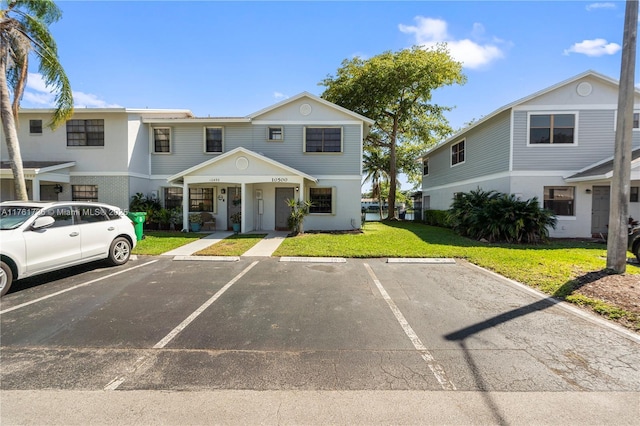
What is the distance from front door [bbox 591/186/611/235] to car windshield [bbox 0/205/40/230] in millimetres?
19944

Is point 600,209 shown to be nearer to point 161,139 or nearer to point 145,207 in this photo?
point 145,207

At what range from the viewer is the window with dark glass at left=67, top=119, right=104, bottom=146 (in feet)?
50.7

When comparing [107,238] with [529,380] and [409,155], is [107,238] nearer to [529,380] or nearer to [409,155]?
[529,380]

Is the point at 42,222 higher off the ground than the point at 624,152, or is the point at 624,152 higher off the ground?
the point at 624,152

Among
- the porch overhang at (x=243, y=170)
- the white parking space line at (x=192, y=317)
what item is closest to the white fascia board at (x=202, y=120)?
the porch overhang at (x=243, y=170)

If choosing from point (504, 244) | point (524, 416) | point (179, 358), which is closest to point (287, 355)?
point (179, 358)

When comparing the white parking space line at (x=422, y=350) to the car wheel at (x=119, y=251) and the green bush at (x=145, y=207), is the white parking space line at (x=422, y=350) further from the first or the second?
the green bush at (x=145, y=207)

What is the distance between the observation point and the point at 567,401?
270 cm

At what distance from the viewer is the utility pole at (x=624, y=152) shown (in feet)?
21.0

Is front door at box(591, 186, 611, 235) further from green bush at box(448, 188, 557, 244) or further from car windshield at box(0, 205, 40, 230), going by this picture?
car windshield at box(0, 205, 40, 230)

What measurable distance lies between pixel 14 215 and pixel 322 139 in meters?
12.4

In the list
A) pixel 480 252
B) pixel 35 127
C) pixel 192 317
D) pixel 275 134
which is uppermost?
pixel 35 127

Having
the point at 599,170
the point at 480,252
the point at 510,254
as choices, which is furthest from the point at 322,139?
the point at 599,170

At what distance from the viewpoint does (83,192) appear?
1567 cm
